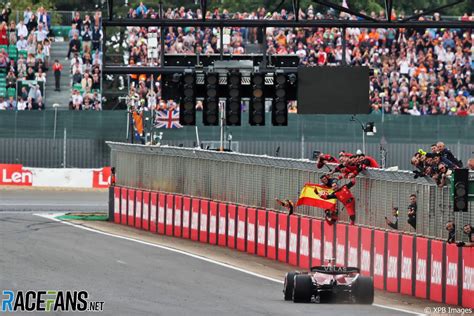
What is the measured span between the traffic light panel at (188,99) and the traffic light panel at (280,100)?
1.84m

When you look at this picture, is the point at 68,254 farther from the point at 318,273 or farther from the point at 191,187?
the point at 318,273

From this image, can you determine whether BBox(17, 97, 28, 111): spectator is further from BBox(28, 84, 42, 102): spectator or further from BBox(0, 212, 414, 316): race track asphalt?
BBox(0, 212, 414, 316): race track asphalt

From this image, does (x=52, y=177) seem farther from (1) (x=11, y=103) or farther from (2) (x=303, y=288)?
(2) (x=303, y=288)

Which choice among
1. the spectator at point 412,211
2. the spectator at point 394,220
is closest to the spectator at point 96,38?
the spectator at point 394,220

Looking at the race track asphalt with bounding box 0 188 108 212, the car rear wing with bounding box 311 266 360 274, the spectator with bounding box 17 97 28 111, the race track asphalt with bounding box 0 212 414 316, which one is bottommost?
the race track asphalt with bounding box 0 188 108 212

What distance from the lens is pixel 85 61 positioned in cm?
5391

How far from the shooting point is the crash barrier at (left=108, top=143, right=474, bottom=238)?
23.3 m

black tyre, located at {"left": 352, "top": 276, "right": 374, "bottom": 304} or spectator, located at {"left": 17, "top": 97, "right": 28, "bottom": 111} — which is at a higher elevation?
spectator, located at {"left": 17, "top": 97, "right": 28, "bottom": 111}

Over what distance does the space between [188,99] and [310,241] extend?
16.1 ft

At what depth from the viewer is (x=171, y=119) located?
4762 cm

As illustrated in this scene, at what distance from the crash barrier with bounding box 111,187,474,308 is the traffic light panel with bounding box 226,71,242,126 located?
84.3 inches

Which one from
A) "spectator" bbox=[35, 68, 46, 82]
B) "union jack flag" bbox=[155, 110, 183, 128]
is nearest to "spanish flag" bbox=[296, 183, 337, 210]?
"union jack flag" bbox=[155, 110, 183, 128]

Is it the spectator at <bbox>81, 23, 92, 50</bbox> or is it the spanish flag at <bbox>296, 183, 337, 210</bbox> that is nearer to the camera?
Result: the spanish flag at <bbox>296, 183, 337, 210</bbox>

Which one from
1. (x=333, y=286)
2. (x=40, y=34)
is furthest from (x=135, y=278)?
(x=40, y=34)
